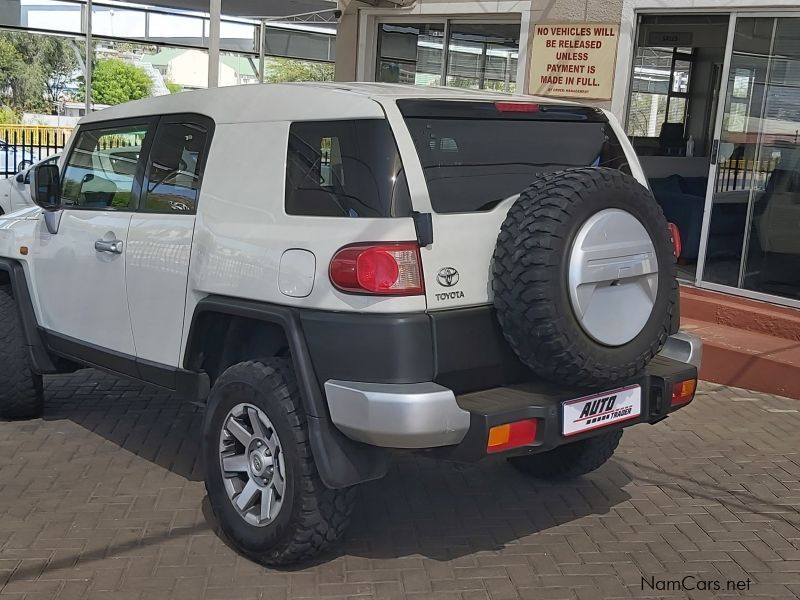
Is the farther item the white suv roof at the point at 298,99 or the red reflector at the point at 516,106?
the red reflector at the point at 516,106

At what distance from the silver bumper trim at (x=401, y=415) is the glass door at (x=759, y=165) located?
5326 mm

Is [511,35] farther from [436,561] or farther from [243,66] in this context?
[243,66]

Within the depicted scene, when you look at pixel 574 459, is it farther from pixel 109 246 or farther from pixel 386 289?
pixel 109 246

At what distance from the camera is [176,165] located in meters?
4.25

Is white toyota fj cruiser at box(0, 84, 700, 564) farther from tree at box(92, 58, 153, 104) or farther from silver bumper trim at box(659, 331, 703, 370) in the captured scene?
tree at box(92, 58, 153, 104)

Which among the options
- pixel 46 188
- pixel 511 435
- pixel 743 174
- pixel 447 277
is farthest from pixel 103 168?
pixel 743 174

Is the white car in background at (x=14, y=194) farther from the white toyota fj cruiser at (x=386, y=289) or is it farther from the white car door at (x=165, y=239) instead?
the white toyota fj cruiser at (x=386, y=289)

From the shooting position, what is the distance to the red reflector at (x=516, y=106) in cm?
378

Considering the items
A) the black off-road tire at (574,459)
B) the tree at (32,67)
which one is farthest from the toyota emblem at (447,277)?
the tree at (32,67)

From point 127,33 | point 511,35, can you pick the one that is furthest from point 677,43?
point 127,33

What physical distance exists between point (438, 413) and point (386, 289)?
0.47 metres

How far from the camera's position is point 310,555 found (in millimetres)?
3568

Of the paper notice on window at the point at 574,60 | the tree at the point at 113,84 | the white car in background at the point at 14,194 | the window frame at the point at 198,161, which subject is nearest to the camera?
the window frame at the point at 198,161

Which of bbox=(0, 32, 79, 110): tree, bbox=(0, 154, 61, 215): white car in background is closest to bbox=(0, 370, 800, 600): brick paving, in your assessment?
bbox=(0, 154, 61, 215): white car in background
